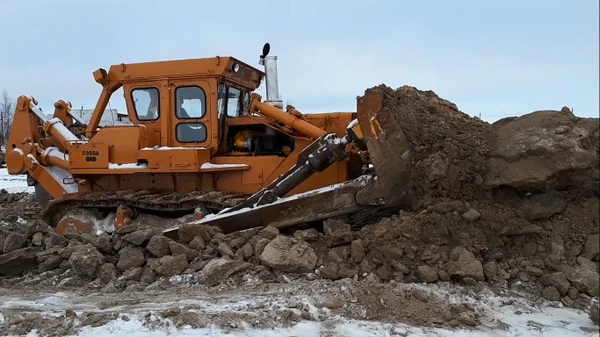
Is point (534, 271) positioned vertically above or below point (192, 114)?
below

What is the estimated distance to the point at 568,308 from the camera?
421 centimetres

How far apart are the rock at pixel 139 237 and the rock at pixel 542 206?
3.86m

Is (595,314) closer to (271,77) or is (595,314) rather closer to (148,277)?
(148,277)

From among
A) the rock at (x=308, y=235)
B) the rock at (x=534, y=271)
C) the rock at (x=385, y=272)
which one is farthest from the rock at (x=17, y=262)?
the rock at (x=534, y=271)

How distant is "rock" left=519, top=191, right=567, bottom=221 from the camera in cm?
482

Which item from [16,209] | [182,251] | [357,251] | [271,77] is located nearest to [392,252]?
[357,251]

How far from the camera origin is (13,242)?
5980 millimetres

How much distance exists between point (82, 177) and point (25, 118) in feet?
5.65

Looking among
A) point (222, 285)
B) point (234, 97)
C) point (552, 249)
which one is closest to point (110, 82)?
point (234, 97)

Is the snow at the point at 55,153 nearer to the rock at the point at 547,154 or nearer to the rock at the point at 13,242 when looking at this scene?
the rock at the point at 13,242

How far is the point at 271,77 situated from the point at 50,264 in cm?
416

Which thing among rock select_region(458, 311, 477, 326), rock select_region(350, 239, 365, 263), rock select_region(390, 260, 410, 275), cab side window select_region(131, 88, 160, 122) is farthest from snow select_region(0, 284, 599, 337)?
cab side window select_region(131, 88, 160, 122)

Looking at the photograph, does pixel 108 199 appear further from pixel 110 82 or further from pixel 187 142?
pixel 110 82

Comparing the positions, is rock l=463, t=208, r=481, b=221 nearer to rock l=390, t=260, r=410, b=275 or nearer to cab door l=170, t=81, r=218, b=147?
rock l=390, t=260, r=410, b=275
